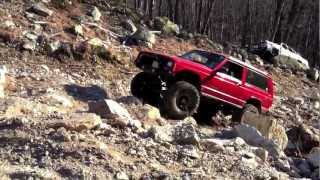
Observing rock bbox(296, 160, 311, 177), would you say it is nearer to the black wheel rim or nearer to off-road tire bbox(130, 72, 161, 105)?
the black wheel rim

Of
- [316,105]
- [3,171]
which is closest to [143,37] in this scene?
[316,105]

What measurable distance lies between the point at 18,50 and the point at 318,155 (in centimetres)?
944

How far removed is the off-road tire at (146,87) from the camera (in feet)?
47.1

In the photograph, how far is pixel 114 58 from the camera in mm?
19406

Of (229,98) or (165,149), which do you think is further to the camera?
(229,98)

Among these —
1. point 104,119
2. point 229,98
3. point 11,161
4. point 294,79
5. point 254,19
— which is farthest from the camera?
point 254,19

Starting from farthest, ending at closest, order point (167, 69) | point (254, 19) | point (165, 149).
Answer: point (254, 19) < point (167, 69) < point (165, 149)

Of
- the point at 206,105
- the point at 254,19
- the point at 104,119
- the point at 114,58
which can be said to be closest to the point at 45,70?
the point at 114,58

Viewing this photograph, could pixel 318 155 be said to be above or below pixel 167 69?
below

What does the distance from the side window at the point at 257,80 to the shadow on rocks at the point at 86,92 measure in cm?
361

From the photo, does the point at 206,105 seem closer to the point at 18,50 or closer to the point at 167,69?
the point at 167,69

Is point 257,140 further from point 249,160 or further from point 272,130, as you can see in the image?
point 272,130

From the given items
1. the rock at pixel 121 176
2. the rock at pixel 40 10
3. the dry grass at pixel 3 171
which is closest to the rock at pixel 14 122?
Result: the dry grass at pixel 3 171

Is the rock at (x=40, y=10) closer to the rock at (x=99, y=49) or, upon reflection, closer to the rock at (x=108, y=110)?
the rock at (x=99, y=49)
